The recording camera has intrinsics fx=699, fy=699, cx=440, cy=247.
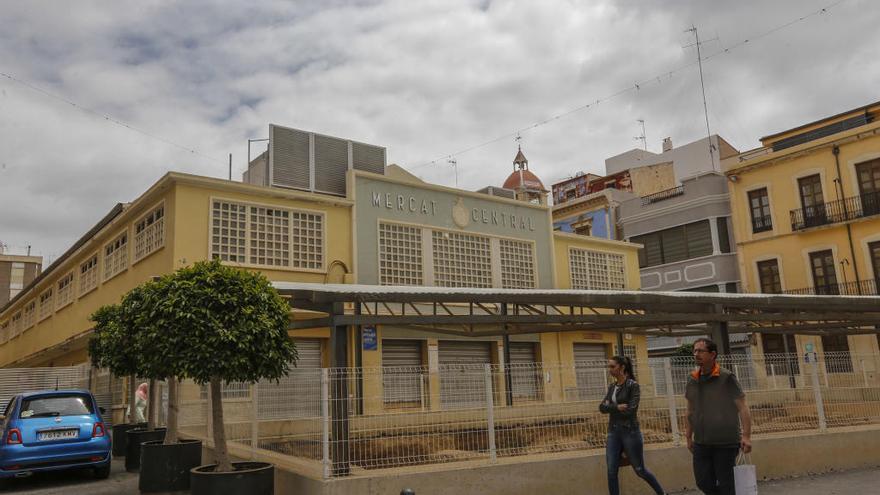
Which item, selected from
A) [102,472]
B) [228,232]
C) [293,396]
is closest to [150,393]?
[102,472]

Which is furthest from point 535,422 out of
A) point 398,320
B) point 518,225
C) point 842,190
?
point 842,190

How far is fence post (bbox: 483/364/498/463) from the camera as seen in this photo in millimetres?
8320

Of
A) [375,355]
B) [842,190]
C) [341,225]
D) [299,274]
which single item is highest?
[842,190]

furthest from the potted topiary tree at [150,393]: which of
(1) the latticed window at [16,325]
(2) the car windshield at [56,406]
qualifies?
(1) the latticed window at [16,325]

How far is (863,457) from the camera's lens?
36.6 ft

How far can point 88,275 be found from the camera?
23.1m

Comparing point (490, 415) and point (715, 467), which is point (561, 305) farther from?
point (715, 467)

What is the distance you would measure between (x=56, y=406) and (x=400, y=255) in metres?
10.1

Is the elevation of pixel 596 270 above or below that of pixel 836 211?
below

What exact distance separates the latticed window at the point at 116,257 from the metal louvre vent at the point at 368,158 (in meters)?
6.78

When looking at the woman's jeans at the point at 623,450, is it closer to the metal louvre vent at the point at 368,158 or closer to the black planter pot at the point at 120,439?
the black planter pot at the point at 120,439

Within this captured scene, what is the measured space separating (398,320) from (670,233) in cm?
2081

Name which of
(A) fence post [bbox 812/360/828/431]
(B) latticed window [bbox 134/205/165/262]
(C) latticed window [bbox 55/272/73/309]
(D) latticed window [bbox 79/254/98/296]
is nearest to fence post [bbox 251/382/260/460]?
(B) latticed window [bbox 134/205/165/262]

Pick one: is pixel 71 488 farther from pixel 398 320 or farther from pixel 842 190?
pixel 842 190
